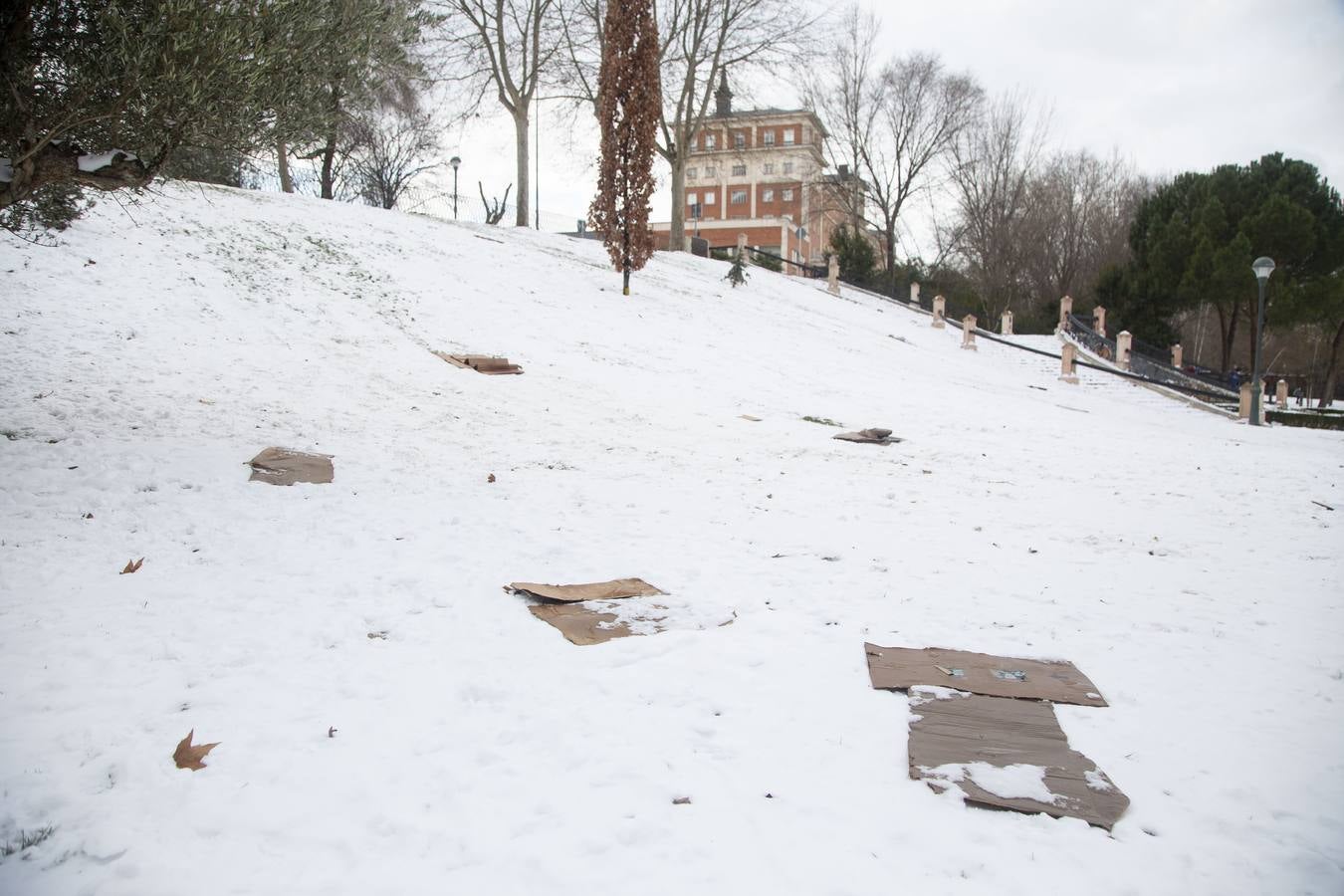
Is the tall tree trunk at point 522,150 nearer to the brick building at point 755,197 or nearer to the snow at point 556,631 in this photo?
the snow at point 556,631

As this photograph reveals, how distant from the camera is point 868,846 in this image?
252 centimetres

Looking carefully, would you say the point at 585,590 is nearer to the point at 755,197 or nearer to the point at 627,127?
the point at 627,127

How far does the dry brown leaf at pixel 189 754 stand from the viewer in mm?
2785

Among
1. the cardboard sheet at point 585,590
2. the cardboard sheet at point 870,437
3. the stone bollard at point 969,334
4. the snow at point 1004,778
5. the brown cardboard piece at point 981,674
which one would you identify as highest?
the stone bollard at point 969,334

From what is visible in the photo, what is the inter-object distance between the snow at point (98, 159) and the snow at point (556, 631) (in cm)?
221

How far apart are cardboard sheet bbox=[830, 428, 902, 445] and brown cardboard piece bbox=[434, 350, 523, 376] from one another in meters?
4.86

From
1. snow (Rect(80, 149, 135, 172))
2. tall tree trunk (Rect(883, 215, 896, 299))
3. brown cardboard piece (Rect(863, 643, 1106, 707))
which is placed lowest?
brown cardboard piece (Rect(863, 643, 1106, 707))

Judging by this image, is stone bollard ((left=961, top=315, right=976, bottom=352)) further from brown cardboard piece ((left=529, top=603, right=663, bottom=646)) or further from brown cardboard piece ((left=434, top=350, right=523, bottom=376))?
brown cardboard piece ((left=529, top=603, right=663, bottom=646))

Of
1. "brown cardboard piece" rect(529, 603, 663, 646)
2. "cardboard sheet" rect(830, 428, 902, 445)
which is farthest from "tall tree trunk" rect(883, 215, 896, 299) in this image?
"brown cardboard piece" rect(529, 603, 663, 646)

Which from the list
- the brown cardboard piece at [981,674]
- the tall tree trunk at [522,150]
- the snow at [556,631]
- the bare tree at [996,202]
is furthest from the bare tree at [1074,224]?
the brown cardboard piece at [981,674]

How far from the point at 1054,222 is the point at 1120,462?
34.4 m

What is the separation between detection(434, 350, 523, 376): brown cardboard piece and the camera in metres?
11.0

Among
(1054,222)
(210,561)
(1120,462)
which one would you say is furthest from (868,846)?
(1054,222)

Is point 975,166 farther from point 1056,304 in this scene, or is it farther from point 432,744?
point 432,744
